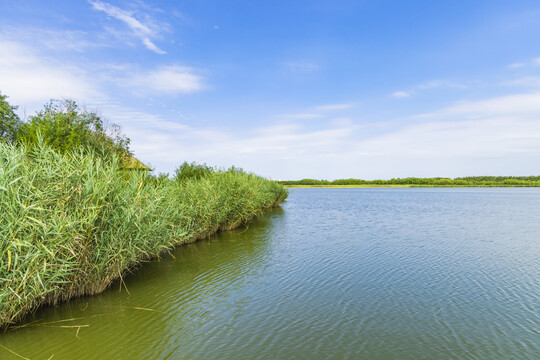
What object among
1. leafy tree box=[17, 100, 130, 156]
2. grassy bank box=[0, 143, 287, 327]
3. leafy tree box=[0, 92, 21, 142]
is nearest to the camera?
grassy bank box=[0, 143, 287, 327]

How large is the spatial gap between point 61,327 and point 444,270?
10.7 meters

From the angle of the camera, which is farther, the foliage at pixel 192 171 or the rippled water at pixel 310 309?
the foliage at pixel 192 171

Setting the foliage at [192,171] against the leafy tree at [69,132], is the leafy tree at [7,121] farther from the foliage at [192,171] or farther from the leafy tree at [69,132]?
the foliage at [192,171]

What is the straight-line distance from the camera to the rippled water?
16.7 feet

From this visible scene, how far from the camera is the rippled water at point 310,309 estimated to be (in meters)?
5.08

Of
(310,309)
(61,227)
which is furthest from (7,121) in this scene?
(310,309)

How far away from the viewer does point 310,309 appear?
670 centimetres

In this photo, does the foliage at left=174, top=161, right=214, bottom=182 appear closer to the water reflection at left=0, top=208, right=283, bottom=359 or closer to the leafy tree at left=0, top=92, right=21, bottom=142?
the water reflection at left=0, top=208, right=283, bottom=359

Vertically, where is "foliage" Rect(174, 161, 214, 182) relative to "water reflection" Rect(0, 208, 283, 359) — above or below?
above

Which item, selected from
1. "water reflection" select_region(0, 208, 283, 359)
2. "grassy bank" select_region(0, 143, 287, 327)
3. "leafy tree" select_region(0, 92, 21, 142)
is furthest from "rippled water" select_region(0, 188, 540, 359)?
"leafy tree" select_region(0, 92, 21, 142)

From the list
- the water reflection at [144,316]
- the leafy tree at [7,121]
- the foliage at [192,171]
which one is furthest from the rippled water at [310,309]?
the leafy tree at [7,121]

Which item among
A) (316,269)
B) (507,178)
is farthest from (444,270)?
(507,178)

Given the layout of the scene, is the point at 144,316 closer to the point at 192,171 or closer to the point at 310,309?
the point at 310,309

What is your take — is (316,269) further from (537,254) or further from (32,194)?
(537,254)
